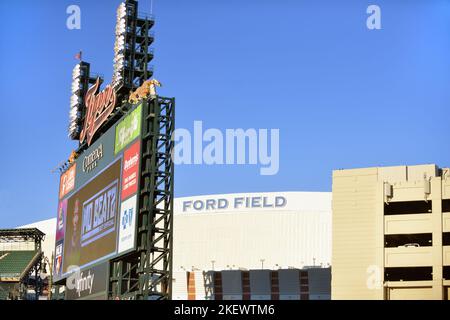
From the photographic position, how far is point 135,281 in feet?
153

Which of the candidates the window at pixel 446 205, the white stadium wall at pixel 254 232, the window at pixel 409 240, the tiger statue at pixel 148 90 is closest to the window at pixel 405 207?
the window at pixel 446 205

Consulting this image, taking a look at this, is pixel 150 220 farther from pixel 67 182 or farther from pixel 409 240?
pixel 409 240

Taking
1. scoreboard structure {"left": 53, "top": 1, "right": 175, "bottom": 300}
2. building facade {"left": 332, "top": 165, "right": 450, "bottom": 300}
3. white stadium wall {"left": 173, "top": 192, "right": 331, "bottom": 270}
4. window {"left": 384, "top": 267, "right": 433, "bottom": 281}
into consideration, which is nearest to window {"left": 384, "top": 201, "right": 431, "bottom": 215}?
building facade {"left": 332, "top": 165, "right": 450, "bottom": 300}

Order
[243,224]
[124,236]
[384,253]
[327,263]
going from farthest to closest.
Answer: [243,224] < [327,263] < [384,253] < [124,236]

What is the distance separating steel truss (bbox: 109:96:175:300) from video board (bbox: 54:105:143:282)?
1.43 ft

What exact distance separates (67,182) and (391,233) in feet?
83.4

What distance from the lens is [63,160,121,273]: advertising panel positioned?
46.5 metres

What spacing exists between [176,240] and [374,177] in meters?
46.6

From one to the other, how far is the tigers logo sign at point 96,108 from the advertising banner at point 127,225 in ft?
33.5

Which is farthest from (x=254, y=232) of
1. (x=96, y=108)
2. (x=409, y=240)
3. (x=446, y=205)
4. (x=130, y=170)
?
(x=130, y=170)

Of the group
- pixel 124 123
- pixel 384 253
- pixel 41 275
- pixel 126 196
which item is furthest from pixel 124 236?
pixel 41 275

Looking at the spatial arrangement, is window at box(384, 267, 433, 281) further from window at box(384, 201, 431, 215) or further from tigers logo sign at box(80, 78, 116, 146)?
tigers logo sign at box(80, 78, 116, 146)

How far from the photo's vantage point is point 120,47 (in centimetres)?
5350
